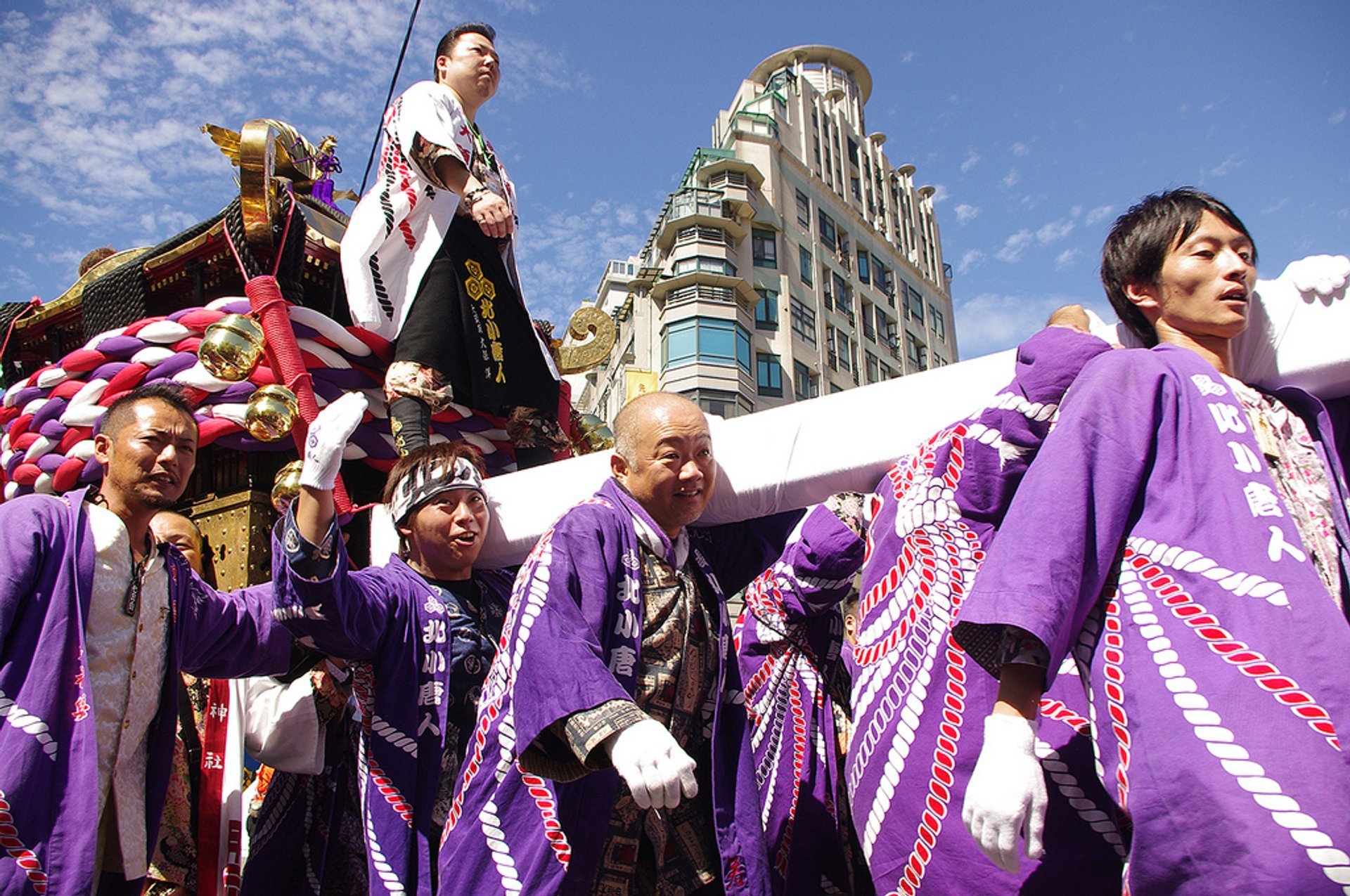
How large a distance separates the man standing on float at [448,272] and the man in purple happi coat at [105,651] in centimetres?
92

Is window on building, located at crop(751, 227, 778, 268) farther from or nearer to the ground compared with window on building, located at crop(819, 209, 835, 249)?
nearer to the ground

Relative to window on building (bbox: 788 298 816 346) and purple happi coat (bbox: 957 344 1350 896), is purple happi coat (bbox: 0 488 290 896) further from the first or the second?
window on building (bbox: 788 298 816 346)

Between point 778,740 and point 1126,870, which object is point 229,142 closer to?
point 778,740

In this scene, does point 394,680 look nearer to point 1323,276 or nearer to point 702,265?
point 1323,276

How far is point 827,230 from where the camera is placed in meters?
31.5

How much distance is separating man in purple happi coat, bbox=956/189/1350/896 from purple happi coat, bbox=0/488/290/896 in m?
1.72

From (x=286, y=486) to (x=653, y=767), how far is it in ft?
6.11

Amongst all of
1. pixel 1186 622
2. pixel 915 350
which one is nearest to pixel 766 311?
pixel 915 350

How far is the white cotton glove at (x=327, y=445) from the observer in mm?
2297

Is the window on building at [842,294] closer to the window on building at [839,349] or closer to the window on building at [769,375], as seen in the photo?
the window on building at [839,349]

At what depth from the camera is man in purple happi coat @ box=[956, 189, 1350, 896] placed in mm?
1162

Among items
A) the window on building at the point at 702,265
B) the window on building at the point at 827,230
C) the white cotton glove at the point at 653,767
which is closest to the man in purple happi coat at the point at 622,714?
the white cotton glove at the point at 653,767

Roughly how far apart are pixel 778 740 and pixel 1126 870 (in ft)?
5.32

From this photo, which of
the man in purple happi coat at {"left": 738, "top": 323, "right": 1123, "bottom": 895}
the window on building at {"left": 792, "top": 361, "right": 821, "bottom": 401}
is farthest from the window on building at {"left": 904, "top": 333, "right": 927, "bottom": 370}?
the man in purple happi coat at {"left": 738, "top": 323, "right": 1123, "bottom": 895}
